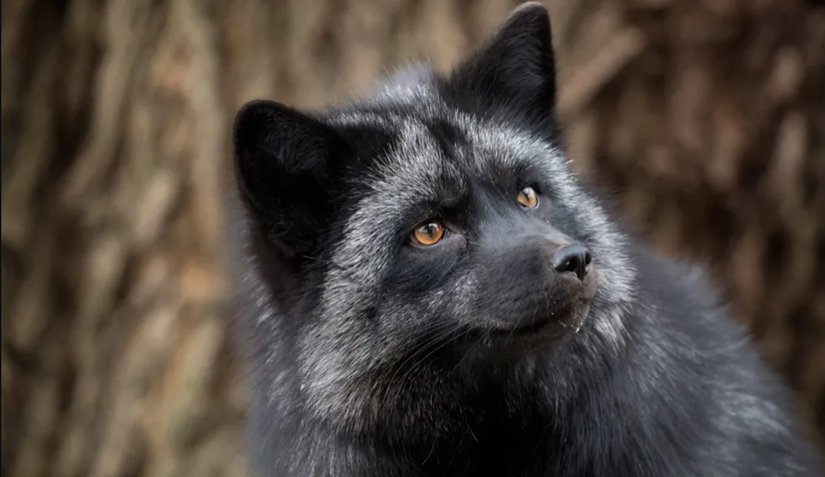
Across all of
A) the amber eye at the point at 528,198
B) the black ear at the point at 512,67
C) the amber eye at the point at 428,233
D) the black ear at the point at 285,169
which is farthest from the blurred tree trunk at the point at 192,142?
the amber eye at the point at 428,233

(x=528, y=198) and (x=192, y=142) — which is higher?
(x=192, y=142)

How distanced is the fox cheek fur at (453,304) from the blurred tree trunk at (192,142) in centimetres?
205

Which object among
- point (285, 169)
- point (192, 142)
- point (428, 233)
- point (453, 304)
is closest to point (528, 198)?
point (428, 233)

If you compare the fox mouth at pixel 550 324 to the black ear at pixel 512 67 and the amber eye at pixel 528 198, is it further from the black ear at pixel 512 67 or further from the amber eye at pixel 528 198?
the black ear at pixel 512 67

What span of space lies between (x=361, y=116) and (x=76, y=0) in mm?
2772

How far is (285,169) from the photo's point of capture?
2971mm

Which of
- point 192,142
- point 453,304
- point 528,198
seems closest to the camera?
point 453,304

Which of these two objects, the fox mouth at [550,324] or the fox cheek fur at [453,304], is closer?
the fox mouth at [550,324]

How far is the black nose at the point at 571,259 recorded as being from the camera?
2676 mm

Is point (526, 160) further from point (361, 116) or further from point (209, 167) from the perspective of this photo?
point (209, 167)

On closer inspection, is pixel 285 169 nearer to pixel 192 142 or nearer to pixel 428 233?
pixel 428 233

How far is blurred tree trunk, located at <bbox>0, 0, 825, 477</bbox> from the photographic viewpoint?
5.29 meters

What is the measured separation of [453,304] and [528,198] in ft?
1.63

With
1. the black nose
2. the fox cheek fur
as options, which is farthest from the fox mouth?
the black nose
